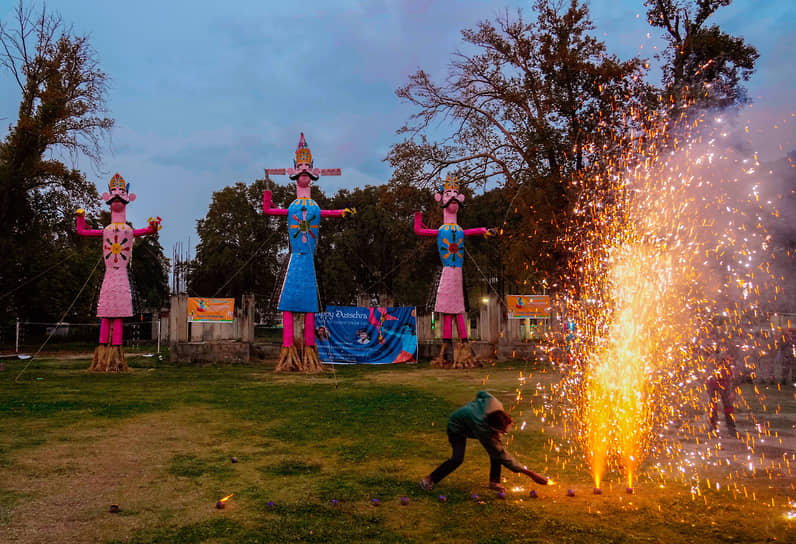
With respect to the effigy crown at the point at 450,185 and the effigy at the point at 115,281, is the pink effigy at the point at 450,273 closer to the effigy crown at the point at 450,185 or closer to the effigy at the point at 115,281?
the effigy crown at the point at 450,185

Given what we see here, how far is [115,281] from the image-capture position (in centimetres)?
1869

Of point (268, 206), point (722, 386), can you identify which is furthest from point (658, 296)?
point (268, 206)

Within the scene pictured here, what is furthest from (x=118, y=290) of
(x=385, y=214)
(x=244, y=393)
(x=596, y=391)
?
(x=385, y=214)

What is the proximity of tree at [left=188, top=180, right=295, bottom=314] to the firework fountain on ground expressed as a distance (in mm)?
32578

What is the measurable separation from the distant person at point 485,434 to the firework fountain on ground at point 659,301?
1.24 m

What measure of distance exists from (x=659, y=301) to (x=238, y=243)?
1482 inches

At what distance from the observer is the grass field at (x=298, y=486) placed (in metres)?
5.13

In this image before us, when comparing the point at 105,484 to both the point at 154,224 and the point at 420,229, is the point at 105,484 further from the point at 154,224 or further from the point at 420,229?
the point at 420,229

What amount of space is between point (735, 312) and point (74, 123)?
26.7 m

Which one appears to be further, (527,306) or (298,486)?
(527,306)

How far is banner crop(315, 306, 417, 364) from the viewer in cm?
2308

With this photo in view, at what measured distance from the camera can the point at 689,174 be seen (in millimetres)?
11789

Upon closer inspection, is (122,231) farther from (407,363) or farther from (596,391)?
(596,391)

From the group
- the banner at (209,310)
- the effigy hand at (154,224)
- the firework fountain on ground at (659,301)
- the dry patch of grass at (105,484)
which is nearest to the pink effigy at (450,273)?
the firework fountain on ground at (659,301)
